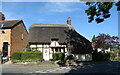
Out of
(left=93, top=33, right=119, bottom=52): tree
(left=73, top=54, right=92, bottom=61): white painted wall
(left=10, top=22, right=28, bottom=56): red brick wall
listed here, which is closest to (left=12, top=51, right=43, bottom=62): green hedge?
(left=10, top=22, right=28, bottom=56): red brick wall

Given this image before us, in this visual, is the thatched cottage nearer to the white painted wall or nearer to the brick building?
the white painted wall

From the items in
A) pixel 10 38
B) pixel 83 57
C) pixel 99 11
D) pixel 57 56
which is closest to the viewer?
pixel 99 11

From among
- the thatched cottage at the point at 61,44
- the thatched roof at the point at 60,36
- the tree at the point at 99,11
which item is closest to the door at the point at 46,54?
the thatched cottage at the point at 61,44

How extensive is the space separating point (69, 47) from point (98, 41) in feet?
64.9

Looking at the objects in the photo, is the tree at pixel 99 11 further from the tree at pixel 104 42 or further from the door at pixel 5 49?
the tree at pixel 104 42

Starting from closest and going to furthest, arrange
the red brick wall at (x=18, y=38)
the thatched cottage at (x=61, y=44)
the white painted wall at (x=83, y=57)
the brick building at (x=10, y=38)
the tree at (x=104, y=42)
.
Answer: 1. the brick building at (x=10, y=38)
2. the red brick wall at (x=18, y=38)
3. the white painted wall at (x=83, y=57)
4. the thatched cottage at (x=61, y=44)
5. the tree at (x=104, y=42)

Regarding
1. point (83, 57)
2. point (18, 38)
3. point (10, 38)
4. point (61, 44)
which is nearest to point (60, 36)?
point (61, 44)

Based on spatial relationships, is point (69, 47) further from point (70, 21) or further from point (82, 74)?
point (82, 74)

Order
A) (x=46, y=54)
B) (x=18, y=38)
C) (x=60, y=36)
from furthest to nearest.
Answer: (x=60, y=36), (x=18, y=38), (x=46, y=54)

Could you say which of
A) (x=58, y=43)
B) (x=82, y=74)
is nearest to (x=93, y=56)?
(x=58, y=43)

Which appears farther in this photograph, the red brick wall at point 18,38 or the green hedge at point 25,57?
the red brick wall at point 18,38

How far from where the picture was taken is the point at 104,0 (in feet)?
41.4

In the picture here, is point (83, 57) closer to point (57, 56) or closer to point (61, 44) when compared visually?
point (61, 44)

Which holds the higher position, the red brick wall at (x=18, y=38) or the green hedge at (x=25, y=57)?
the red brick wall at (x=18, y=38)
